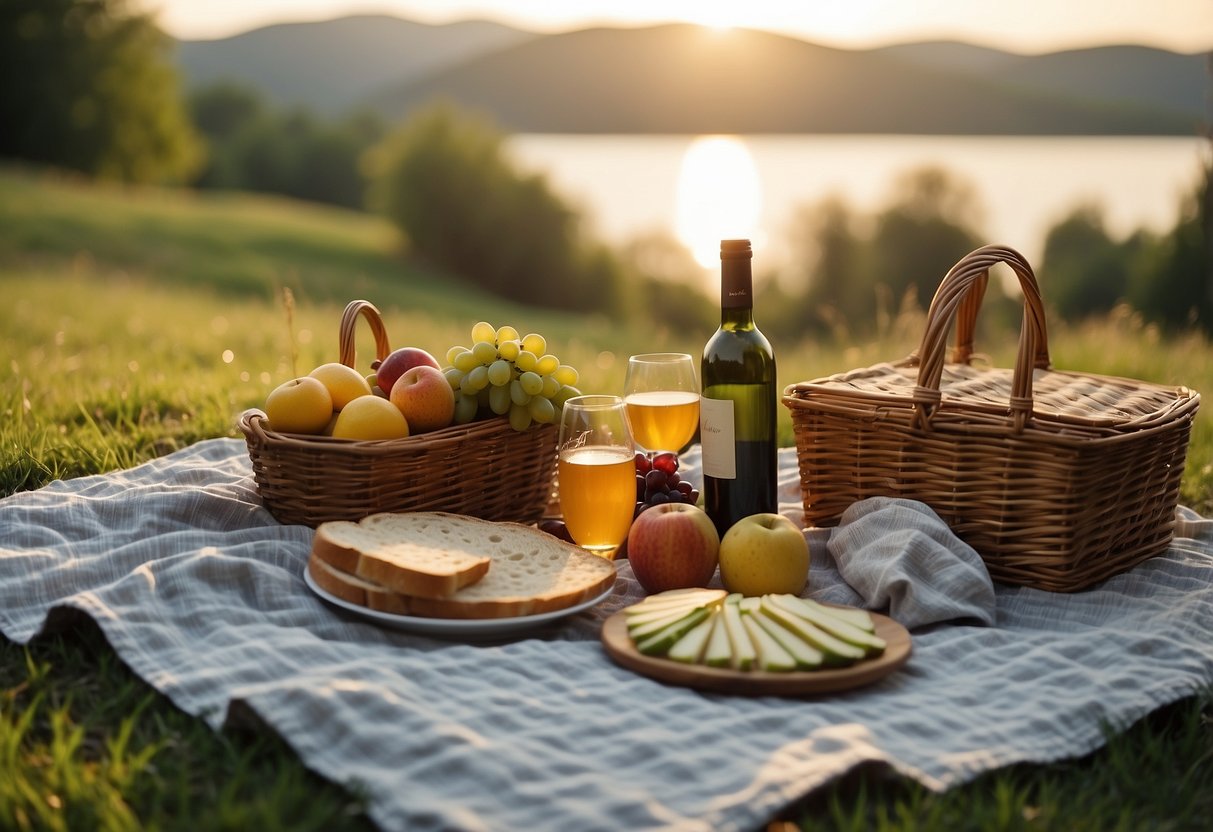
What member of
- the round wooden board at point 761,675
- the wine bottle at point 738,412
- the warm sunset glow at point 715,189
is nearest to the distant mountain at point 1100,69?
the wine bottle at point 738,412

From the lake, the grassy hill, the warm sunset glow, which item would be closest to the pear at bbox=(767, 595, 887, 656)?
the grassy hill

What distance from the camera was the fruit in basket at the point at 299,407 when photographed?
112 inches

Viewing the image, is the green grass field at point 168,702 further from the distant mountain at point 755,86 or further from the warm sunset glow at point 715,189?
the distant mountain at point 755,86

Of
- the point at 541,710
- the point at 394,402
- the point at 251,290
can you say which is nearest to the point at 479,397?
the point at 394,402

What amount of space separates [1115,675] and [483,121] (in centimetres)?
4129

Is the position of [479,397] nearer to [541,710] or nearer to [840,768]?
[541,710]

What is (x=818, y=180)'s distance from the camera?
1767 inches

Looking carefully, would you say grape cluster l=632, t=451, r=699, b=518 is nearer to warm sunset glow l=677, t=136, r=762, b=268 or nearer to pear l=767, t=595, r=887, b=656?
pear l=767, t=595, r=887, b=656

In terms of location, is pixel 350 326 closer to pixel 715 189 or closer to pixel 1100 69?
pixel 1100 69

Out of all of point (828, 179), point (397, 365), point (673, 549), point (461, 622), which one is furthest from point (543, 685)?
point (828, 179)

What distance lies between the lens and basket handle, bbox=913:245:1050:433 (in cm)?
260

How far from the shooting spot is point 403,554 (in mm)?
2480

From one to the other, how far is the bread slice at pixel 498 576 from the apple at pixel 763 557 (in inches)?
12.1

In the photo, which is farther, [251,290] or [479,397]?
[251,290]
